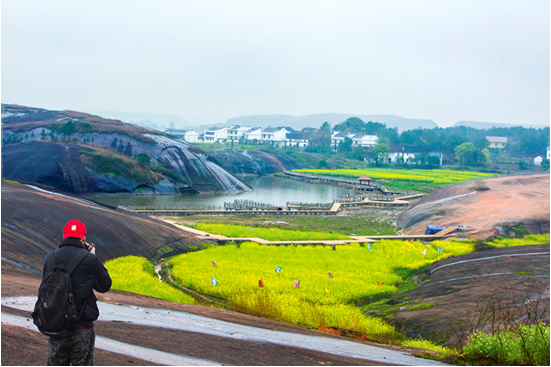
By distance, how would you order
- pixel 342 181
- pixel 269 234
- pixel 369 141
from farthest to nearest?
pixel 369 141 < pixel 342 181 < pixel 269 234

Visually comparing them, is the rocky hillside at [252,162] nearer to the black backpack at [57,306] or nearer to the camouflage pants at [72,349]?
the camouflage pants at [72,349]

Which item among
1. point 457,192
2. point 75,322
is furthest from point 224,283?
point 457,192

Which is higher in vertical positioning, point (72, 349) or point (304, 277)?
point (72, 349)

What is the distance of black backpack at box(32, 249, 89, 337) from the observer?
7.21m

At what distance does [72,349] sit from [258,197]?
79793 mm

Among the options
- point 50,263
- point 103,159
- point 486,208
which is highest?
point 103,159

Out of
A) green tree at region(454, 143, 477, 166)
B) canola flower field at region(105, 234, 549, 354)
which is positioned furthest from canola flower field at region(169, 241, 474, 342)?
green tree at region(454, 143, 477, 166)

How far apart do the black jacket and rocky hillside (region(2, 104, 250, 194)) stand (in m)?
80.1

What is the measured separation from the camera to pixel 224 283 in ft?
82.4

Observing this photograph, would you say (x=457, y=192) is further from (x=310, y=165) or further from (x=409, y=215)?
(x=310, y=165)

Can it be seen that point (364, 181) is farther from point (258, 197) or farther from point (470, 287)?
point (470, 287)

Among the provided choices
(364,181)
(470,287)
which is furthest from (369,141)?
(470,287)

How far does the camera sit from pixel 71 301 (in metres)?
7.32

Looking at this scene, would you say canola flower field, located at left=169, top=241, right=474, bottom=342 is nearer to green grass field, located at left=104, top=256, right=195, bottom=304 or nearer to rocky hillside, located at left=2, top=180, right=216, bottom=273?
green grass field, located at left=104, top=256, right=195, bottom=304
